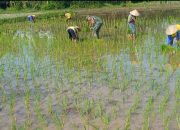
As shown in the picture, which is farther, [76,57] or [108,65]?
[76,57]

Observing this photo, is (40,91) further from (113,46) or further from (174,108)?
(113,46)

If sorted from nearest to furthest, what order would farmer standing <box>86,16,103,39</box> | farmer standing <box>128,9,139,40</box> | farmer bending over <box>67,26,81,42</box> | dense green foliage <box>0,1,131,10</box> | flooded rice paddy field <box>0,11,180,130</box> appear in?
flooded rice paddy field <box>0,11,180,130</box>, farmer bending over <box>67,26,81,42</box>, farmer standing <box>128,9,139,40</box>, farmer standing <box>86,16,103,39</box>, dense green foliage <box>0,1,131,10</box>

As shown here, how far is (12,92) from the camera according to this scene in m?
5.86

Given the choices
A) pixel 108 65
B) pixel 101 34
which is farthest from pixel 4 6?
pixel 108 65

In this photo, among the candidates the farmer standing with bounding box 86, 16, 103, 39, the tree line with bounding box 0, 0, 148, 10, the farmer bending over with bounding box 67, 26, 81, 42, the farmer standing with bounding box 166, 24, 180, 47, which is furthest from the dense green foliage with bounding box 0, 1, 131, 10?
the farmer standing with bounding box 166, 24, 180, 47

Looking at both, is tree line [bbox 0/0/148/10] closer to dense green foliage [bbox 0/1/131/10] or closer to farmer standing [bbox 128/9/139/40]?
dense green foliage [bbox 0/1/131/10]

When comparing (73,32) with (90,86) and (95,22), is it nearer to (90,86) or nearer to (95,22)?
(95,22)

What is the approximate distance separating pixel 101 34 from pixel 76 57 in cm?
342

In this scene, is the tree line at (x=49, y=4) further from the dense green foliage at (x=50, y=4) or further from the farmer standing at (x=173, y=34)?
the farmer standing at (x=173, y=34)

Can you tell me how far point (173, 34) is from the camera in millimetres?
7922

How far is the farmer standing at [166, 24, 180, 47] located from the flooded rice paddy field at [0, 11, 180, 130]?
34 centimetres

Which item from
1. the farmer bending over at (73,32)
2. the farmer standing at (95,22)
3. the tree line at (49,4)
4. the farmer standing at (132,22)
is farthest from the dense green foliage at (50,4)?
the farmer standing at (132,22)

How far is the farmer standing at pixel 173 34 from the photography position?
7.83 metres

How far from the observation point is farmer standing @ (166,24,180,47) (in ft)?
25.7
